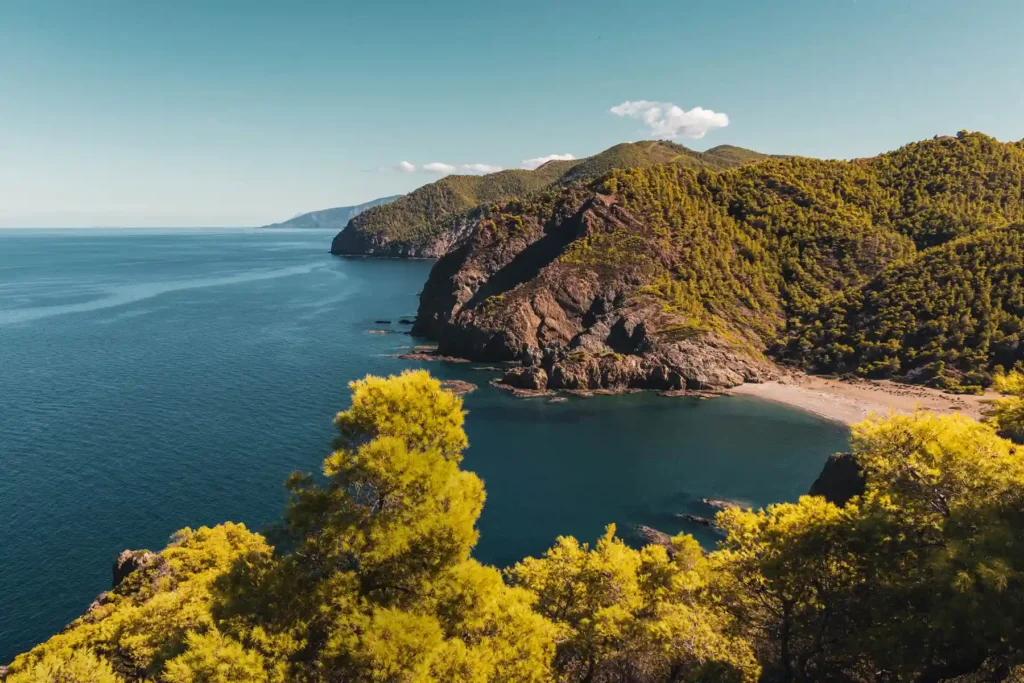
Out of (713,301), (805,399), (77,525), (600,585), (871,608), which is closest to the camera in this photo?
(871,608)

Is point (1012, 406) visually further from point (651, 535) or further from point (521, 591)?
point (651, 535)

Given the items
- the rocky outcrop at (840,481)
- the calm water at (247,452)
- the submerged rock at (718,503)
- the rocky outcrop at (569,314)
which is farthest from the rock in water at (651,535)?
the rocky outcrop at (569,314)

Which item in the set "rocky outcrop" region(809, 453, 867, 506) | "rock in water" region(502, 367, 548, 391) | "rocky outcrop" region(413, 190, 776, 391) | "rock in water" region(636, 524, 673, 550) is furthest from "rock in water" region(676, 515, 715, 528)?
"rock in water" region(502, 367, 548, 391)

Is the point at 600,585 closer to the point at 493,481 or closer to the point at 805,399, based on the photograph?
the point at 493,481

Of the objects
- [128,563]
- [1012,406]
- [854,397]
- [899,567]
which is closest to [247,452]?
[128,563]

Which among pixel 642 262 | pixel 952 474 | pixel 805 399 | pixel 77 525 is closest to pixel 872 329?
pixel 805 399

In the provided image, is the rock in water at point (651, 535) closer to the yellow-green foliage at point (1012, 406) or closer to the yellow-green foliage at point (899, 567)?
the yellow-green foliage at point (899, 567)
